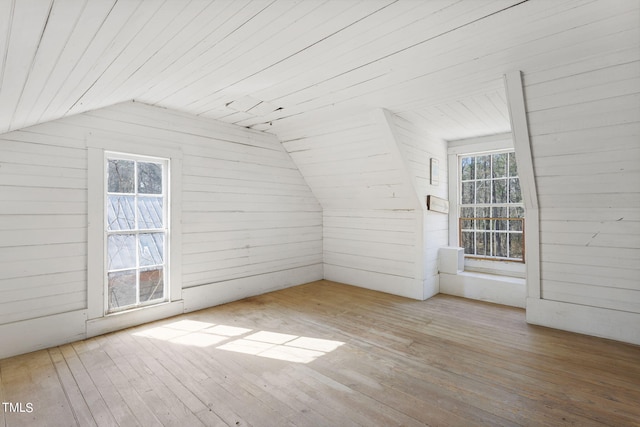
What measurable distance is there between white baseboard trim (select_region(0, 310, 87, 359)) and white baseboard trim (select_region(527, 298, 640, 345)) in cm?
439

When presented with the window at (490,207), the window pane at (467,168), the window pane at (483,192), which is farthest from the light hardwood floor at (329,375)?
the window pane at (467,168)

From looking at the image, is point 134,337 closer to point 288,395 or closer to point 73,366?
point 73,366

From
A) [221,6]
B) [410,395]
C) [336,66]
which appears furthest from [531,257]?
[221,6]

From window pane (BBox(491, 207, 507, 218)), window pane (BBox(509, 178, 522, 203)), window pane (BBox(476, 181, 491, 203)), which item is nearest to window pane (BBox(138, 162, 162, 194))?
window pane (BBox(476, 181, 491, 203))

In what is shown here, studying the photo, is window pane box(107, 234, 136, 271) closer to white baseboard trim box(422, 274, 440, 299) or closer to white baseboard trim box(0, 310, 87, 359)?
white baseboard trim box(0, 310, 87, 359)

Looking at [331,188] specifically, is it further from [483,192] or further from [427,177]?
[483,192]

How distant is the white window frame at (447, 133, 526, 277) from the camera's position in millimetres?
4062

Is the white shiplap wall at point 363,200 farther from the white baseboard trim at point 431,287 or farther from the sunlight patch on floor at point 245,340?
the sunlight patch on floor at point 245,340

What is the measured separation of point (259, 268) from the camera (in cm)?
427

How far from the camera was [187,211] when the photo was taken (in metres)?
3.51

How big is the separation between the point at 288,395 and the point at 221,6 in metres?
2.20

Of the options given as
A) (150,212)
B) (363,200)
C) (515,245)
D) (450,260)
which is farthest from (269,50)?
(515,245)

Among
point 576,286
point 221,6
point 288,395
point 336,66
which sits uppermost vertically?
point 336,66

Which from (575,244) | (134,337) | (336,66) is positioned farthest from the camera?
(575,244)
